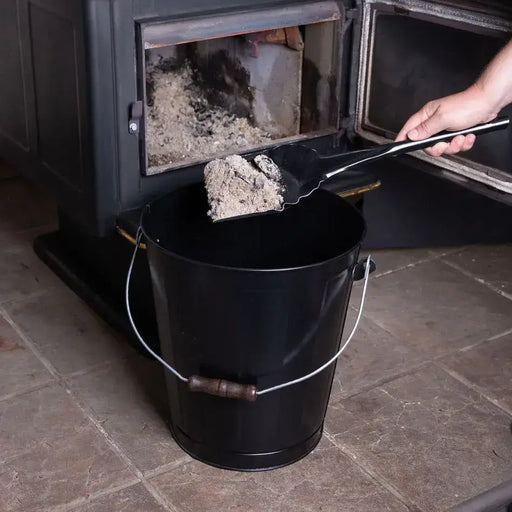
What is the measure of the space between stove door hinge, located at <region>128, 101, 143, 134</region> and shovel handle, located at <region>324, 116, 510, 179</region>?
381mm

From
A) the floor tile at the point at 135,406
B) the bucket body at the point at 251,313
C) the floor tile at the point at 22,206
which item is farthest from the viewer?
the floor tile at the point at 22,206

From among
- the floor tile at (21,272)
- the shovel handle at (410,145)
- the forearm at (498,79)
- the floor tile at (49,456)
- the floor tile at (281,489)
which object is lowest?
the floor tile at (281,489)

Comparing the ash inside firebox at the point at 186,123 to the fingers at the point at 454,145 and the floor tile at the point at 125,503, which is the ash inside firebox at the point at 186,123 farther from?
the floor tile at the point at 125,503

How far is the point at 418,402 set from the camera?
1843mm

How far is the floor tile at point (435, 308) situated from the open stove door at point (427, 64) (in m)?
0.35

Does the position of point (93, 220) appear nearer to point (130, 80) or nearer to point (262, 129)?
point (130, 80)

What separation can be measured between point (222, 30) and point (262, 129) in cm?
40

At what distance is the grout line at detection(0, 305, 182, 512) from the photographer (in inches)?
62.5

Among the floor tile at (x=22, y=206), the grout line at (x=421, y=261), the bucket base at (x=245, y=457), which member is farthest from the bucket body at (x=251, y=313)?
the floor tile at (x=22, y=206)

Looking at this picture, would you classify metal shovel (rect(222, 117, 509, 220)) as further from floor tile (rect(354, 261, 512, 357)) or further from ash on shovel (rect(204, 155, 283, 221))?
floor tile (rect(354, 261, 512, 357))

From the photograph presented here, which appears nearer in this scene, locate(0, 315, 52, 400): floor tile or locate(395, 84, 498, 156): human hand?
locate(395, 84, 498, 156): human hand

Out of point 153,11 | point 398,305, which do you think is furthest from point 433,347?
point 153,11

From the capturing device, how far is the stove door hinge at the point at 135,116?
175 centimetres

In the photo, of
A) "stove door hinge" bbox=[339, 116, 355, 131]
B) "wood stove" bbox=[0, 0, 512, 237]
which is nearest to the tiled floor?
"wood stove" bbox=[0, 0, 512, 237]
